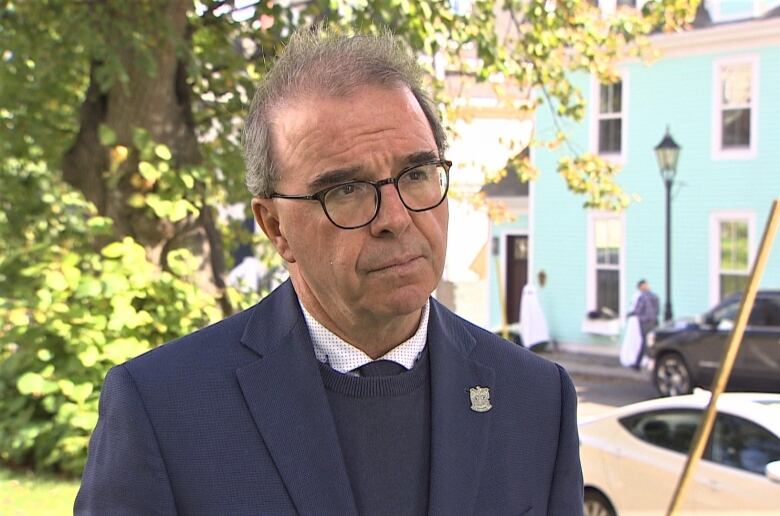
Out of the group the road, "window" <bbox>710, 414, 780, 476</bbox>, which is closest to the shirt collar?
"window" <bbox>710, 414, 780, 476</bbox>

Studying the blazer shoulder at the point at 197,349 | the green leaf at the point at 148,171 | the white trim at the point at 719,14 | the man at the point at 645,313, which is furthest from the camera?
the white trim at the point at 719,14

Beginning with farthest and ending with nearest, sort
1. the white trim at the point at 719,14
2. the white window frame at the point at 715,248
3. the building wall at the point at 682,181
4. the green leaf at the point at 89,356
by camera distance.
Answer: the white trim at the point at 719,14, the white window frame at the point at 715,248, the building wall at the point at 682,181, the green leaf at the point at 89,356

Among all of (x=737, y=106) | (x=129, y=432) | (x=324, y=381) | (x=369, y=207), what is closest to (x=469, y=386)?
(x=324, y=381)

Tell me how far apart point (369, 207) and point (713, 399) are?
8.88ft

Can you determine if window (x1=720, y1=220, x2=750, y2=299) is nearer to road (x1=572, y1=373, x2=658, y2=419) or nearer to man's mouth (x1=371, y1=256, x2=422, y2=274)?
road (x1=572, y1=373, x2=658, y2=419)

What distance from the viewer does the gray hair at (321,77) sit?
5.30 feet

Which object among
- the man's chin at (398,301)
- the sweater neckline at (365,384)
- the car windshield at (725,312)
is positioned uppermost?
the man's chin at (398,301)

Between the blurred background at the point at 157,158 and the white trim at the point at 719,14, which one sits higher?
the white trim at the point at 719,14

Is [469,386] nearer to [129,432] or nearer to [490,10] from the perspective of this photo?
[129,432]

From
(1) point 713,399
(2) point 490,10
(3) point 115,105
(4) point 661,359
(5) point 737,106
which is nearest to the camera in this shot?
(1) point 713,399

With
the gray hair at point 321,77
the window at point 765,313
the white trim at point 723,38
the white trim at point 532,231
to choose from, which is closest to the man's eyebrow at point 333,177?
the gray hair at point 321,77

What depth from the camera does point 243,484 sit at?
1535mm

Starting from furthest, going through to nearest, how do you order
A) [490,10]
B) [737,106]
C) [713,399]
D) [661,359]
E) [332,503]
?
[737,106]
[661,359]
[490,10]
[713,399]
[332,503]

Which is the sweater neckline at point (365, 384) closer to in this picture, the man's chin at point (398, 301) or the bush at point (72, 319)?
the man's chin at point (398, 301)
